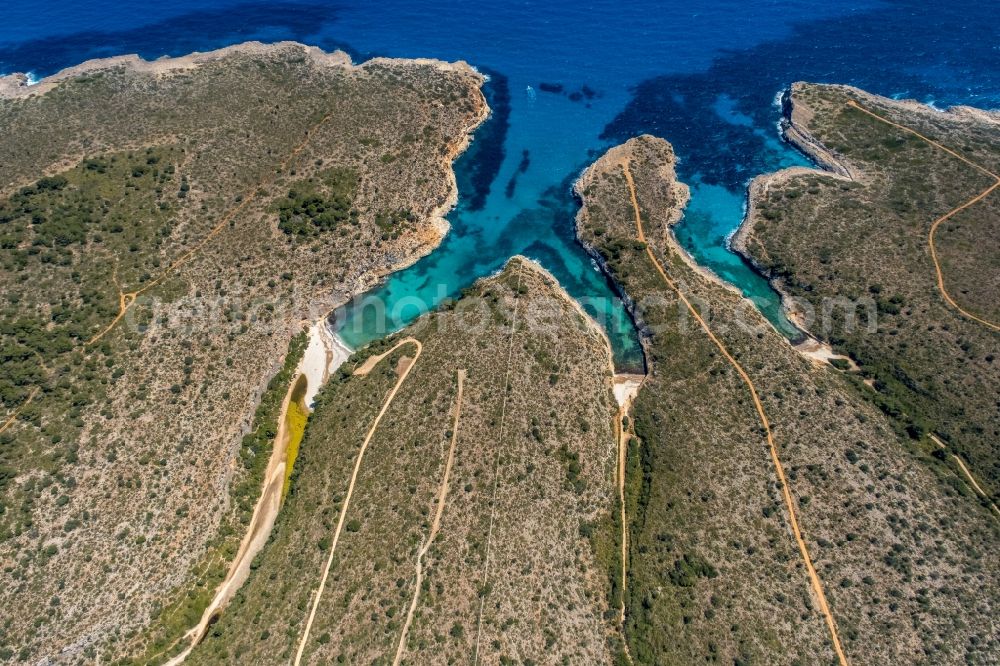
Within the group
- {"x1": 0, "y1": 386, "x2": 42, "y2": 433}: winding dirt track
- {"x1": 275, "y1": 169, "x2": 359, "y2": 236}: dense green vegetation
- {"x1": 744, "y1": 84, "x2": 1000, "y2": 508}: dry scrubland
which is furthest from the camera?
{"x1": 275, "y1": 169, "x2": 359, "y2": 236}: dense green vegetation

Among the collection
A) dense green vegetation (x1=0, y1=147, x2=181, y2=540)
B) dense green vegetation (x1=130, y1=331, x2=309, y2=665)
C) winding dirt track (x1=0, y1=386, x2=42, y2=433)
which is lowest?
dense green vegetation (x1=130, y1=331, x2=309, y2=665)

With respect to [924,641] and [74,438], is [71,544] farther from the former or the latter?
[924,641]

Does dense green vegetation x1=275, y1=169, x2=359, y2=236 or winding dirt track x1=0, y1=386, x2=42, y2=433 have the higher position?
dense green vegetation x1=275, y1=169, x2=359, y2=236

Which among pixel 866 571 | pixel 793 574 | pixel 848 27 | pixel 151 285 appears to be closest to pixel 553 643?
pixel 793 574

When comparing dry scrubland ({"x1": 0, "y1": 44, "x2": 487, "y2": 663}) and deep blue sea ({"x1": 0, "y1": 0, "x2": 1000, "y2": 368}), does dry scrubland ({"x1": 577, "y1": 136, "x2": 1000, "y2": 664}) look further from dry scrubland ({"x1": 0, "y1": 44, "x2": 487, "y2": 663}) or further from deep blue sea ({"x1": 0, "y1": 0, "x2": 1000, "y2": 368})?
dry scrubland ({"x1": 0, "y1": 44, "x2": 487, "y2": 663})

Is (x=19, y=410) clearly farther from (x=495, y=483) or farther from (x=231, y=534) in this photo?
(x=495, y=483)

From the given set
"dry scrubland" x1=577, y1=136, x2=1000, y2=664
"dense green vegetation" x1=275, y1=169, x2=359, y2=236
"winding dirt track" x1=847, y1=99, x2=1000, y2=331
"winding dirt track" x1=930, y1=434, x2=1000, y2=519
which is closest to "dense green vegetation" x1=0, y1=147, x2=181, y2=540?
"dense green vegetation" x1=275, y1=169, x2=359, y2=236
